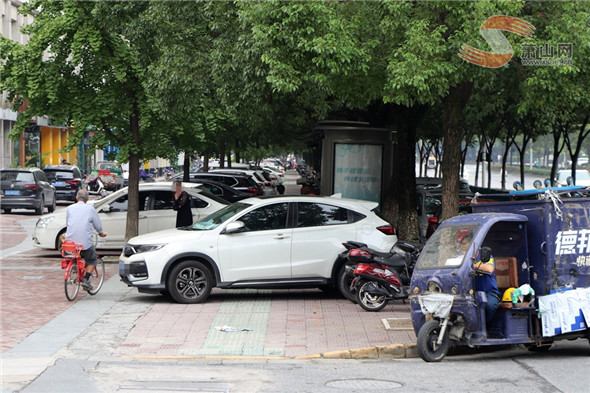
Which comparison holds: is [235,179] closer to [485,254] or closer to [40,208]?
[40,208]

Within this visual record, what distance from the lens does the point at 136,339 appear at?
11266 millimetres

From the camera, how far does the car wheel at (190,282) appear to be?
14.1 metres

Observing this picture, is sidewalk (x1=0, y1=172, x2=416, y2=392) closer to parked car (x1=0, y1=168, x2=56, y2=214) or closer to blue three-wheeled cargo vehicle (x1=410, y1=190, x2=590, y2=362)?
blue three-wheeled cargo vehicle (x1=410, y1=190, x2=590, y2=362)

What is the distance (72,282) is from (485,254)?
724 cm

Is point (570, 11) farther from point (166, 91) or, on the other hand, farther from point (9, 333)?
point (9, 333)

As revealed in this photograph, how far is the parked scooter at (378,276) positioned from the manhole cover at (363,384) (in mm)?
4267

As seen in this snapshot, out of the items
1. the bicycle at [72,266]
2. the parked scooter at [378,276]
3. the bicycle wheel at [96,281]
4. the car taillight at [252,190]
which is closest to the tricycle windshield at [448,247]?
the parked scooter at [378,276]

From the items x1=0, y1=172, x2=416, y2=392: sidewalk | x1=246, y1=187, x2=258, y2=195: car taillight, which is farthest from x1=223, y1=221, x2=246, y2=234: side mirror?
x1=246, y1=187, x2=258, y2=195: car taillight

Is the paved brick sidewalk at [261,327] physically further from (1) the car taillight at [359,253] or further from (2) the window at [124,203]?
(2) the window at [124,203]

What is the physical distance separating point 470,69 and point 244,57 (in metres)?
4.93

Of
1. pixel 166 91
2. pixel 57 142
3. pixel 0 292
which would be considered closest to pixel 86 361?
pixel 0 292

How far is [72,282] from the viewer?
1434cm

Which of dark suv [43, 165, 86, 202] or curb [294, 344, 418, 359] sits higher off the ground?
dark suv [43, 165, 86, 202]

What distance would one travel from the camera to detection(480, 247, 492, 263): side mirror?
10016 millimetres
